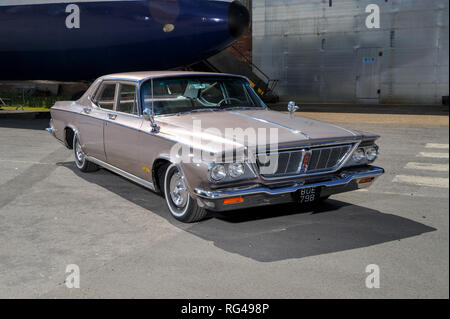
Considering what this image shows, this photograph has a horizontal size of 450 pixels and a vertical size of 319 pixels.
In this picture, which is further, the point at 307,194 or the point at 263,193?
the point at 307,194

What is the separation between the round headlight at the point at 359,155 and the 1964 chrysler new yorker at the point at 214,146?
0.03 feet

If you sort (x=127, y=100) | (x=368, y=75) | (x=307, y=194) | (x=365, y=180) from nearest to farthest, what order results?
1. (x=307, y=194)
2. (x=365, y=180)
3. (x=127, y=100)
4. (x=368, y=75)

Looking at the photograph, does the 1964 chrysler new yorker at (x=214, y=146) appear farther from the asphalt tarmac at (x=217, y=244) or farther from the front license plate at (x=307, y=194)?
the asphalt tarmac at (x=217, y=244)

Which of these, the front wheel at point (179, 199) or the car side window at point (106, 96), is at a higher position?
the car side window at point (106, 96)

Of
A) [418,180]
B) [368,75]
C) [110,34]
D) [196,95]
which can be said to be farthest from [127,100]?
[368,75]

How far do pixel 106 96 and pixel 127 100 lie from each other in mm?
765

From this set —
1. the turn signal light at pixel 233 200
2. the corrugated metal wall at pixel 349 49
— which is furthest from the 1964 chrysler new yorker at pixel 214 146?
the corrugated metal wall at pixel 349 49

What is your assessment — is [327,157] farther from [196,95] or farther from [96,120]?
[96,120]

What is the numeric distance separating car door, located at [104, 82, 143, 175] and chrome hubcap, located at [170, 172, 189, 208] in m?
0.65

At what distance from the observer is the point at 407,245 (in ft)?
14.9

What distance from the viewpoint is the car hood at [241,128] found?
4781mm

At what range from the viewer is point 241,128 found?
17.0 feet

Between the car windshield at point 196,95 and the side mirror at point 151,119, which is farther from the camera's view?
the car windshield at point 196,95
